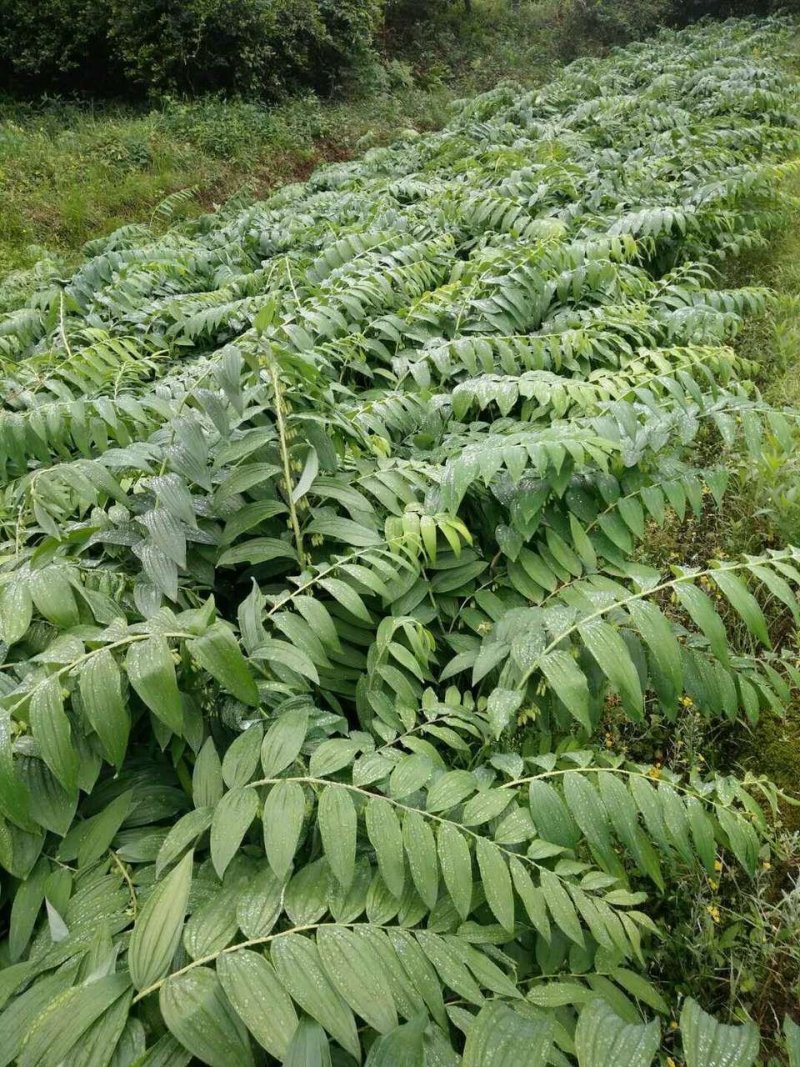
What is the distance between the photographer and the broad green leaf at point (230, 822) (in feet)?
3.83

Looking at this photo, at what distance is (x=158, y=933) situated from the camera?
1.06 metres

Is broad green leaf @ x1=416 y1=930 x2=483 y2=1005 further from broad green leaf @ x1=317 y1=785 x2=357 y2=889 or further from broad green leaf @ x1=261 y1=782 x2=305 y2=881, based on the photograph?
broad green leaf @ x1=261 y1=782 x2=305 y2=881

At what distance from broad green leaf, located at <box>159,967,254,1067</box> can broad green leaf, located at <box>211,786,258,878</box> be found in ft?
0.54

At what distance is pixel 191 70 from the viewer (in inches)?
446

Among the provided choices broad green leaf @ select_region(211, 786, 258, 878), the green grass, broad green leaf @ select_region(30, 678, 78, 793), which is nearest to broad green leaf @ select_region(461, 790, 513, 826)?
broad green leaf @ select_region(211, 786, 258, 878)

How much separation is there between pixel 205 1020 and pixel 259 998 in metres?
0.08

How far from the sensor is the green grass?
834 centimetres

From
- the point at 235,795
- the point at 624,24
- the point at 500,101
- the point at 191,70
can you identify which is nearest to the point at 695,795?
the point at 235,795

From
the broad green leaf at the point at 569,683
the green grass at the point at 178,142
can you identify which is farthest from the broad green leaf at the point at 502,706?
the green grass at the point at 178,142

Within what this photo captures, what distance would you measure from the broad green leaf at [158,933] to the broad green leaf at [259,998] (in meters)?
0.09

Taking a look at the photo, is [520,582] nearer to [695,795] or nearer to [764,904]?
[695,795]

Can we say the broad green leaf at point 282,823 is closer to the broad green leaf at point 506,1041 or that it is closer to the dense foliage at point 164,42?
the broad green leaf at point 506,1041

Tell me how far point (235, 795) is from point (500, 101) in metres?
11.5

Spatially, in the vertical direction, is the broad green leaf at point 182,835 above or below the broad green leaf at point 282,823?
below
